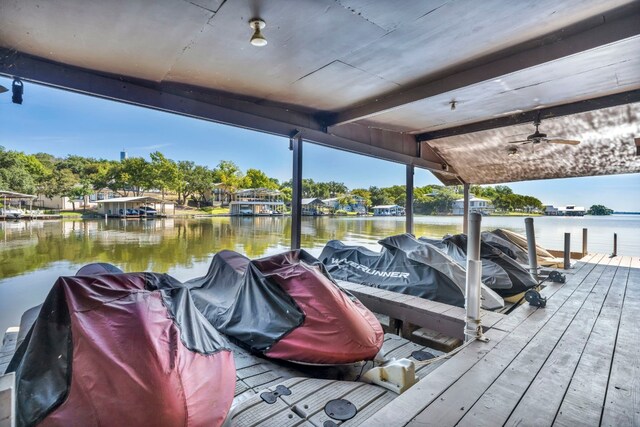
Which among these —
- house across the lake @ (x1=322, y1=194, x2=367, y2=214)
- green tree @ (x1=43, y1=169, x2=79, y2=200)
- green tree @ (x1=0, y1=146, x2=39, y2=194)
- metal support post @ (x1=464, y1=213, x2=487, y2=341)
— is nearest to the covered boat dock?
metal support post @ (x1=464, y1=213, x2=487, y2=341)

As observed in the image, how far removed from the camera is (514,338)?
244 centimetres

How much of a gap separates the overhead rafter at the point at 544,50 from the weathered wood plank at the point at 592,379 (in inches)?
97.2

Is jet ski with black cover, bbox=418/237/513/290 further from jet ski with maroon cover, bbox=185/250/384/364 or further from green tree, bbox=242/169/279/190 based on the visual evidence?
green tree, bbox=242/169/279/190

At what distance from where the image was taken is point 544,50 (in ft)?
10.1

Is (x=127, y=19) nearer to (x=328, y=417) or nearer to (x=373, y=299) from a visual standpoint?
(x=328, y=417)

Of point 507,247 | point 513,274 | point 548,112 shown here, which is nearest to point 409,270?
point 513,274

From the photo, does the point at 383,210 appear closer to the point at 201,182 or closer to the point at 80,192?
the point at 201,182

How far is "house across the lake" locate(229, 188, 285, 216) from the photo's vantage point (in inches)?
675

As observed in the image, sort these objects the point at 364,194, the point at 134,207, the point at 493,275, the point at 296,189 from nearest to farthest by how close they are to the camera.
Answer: the point at 493,275 → the point at 296,189 → the point at 134,207 → the point at 364,194

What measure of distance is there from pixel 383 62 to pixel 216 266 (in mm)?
2922

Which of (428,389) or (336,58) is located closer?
(428,389)

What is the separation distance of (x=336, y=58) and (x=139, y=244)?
11472 millimetres

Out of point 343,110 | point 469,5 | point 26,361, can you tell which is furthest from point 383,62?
point 26,361

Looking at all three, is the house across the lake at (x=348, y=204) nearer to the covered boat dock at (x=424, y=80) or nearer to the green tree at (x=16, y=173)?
the green tree at (x=16, y=173)
